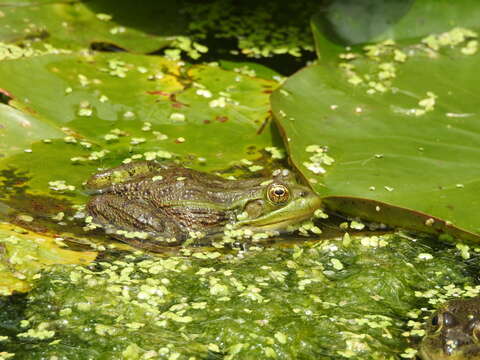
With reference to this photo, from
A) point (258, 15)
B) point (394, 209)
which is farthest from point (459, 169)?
point (258, 15)

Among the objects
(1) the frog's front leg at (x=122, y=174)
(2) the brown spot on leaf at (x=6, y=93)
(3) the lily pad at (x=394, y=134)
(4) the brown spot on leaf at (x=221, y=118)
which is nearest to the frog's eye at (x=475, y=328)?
(3) the lily pad at (x=394, y=134)

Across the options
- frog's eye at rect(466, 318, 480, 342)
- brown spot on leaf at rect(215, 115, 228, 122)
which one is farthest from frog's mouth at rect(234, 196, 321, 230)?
frog's eye at rect(466, 318, 480, 342)

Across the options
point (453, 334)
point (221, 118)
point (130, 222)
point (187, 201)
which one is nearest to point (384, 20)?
point (221, 118)

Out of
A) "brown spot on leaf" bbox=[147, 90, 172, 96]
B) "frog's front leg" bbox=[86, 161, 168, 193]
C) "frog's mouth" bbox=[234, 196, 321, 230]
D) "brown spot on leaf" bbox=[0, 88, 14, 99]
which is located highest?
"brown spot on leaf" bbox=[0, 88, 14, 99]

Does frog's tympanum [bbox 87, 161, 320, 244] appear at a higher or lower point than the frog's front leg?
lower

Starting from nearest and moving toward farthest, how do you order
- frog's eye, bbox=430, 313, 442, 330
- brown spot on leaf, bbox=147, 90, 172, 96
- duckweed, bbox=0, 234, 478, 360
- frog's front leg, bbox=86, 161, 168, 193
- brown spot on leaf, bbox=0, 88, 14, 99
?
duckweed, bbox=0, 234, 478, 360 < frog's eye, bbox=430, 313, 442, 330 < frog's front leg, bbox=86, 161, 168, 193 < brown spot on leaf, bbox=0, 88, 14, 99 < brown spot on leaf, bbox=147, 90, 172, 96

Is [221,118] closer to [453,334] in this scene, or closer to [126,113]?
[126,113]

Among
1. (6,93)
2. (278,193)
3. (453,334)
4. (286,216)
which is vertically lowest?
(286,216)

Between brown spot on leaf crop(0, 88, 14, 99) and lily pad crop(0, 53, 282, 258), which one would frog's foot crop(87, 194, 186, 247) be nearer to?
lily pad crop(0, 53, 282, 258)
